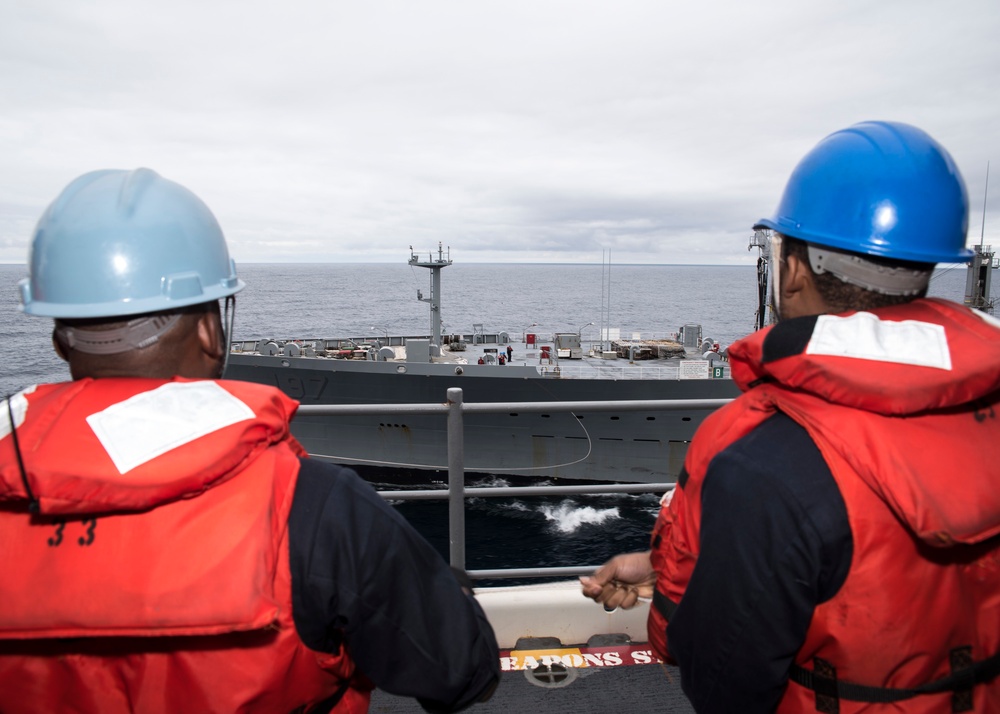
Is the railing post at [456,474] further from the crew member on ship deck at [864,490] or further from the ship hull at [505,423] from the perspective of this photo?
the ship hull at [505,423]

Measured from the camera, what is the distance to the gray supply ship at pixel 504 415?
20375 mm

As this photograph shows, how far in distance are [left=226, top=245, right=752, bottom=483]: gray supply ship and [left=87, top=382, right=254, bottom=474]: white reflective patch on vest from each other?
18693 millimetres

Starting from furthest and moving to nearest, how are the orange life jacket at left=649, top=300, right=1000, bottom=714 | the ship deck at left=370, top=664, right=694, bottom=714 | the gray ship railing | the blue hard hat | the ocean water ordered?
the ocean water
the gray ship railing
the ship deck at left=370, top=664, right=694, bottom=714
the blue hard hat
the orange life jacket at left=649, top=300, right=1000, bottom=714

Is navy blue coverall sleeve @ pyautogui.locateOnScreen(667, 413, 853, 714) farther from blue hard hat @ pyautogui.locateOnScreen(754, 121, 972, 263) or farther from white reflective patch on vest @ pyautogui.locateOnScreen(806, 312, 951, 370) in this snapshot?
blue hard hat @ pyautogui.locateOnScreen(754, 121, 972, 263)

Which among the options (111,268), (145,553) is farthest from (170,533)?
(111,268)

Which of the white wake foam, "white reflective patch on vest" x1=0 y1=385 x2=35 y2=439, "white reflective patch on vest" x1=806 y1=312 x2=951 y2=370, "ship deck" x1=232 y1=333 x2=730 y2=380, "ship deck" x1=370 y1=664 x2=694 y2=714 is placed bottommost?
the white wake foam

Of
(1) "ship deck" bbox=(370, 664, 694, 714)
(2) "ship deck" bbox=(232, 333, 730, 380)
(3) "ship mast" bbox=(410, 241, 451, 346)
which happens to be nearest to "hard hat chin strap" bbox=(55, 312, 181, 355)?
(1) "ship deck" bbox=(370, 664, 694, 714)

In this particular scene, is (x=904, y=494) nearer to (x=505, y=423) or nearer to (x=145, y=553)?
(x=145, y=553)

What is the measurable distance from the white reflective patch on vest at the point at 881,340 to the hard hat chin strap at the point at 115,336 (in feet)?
4.61

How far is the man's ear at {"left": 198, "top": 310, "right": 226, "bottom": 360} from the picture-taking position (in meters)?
1.42

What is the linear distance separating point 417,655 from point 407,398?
20300 millimetres

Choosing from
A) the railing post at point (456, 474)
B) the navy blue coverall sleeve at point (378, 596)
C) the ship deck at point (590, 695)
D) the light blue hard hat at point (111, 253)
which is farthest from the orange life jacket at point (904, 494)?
the railing post at point (456, 474)

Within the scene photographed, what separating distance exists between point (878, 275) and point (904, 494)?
561mm

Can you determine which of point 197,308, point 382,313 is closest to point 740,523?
point 197,308
